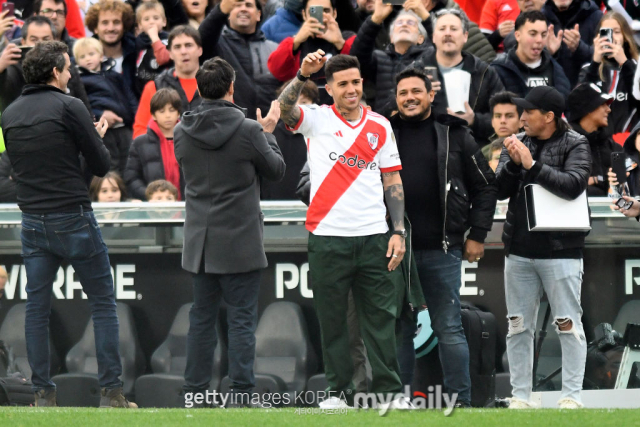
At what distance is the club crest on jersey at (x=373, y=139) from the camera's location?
677 centimetres

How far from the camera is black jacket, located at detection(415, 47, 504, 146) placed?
9742 mm

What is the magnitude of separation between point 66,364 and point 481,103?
4.37 m

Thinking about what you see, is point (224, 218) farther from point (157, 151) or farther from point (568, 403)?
point (157, 151)

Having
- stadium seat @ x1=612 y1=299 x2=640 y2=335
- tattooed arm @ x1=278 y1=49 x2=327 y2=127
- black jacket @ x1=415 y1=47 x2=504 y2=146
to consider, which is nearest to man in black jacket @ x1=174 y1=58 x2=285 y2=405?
tattooed arm @ x1=278 y1=49 x2=327 y2=127

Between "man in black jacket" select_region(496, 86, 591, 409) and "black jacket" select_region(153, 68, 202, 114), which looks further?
"black jacket" select_region(153, 68, 202, 114)

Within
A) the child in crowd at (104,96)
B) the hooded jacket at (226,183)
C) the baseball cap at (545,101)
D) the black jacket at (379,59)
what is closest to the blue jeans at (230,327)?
the hooded jacket at (226,183)

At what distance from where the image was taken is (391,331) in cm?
673

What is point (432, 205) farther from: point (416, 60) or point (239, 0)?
point (239, 0)

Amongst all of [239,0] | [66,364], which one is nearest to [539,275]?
[66,364]

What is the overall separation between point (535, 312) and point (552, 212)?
682 millimetres

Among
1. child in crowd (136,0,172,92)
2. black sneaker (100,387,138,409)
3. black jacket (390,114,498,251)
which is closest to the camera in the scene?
black sneaker (100,387,138,409)

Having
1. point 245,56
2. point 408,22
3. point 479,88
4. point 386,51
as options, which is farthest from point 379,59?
point 245,56

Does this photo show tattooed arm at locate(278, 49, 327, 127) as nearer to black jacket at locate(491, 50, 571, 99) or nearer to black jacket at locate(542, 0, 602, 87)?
black jacket at locate(491, 50, 571, 99)

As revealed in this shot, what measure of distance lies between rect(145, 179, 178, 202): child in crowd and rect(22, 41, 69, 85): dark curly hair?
88.5 inches
